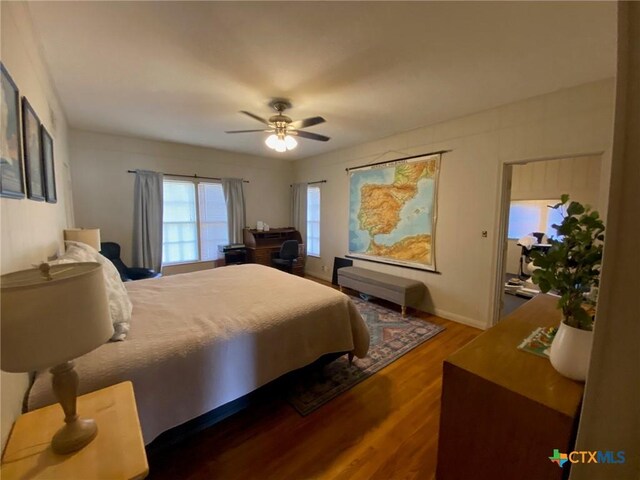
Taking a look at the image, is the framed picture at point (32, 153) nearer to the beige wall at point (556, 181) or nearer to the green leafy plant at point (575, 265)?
the green leafy plant at point (575, 265)

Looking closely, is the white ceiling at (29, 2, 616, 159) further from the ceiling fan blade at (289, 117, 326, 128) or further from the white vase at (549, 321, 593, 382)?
the white vase at (549, 321, 593, 382)

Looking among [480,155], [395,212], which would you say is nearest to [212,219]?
[395,212]

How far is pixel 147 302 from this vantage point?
6.93 ft

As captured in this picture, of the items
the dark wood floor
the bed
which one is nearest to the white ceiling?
the bed

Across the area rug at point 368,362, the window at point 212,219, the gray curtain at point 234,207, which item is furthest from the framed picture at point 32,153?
the gray curtain at point 234,207

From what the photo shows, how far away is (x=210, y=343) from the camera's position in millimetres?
1556

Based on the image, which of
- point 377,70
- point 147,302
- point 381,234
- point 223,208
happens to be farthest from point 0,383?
point 223,208

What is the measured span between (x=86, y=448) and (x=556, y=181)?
22.7 ft

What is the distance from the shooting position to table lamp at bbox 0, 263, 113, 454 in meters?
0.66

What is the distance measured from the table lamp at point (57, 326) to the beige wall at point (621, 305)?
1242 mm

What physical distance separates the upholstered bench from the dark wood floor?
141 cm

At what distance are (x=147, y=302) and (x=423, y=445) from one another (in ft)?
7.23

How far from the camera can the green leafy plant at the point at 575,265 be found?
0.96 m

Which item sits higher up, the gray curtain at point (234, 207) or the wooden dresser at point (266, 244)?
the gray curtain at point (234, 207)
